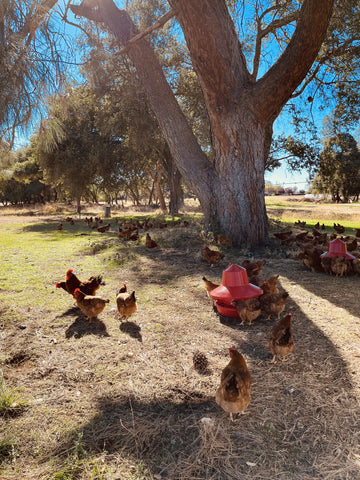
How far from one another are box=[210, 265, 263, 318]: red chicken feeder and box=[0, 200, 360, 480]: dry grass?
16cm

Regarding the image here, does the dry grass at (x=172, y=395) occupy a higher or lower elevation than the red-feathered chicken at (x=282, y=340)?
lower

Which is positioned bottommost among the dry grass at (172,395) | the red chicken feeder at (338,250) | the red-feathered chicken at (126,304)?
the dry grass at (172,395)

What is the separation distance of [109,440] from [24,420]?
0.65 metres

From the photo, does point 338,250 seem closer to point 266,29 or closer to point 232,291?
point 232,291

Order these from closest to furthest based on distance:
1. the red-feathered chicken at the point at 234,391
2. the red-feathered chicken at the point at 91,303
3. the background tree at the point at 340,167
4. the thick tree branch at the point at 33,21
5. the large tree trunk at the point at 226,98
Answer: the red-feathered chicken at the point at 234,391 < the red-feathered chicken at the point at 91,303 < the thick tree branch at the point at 33,21 < the large tree trunk at the point at 226,98 < the background tree at the point at 340,167

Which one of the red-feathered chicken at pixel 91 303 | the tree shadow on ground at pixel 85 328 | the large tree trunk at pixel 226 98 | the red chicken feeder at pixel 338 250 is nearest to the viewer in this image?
the tree shadow on ground at pixel 85 328

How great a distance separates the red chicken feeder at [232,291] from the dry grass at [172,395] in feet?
0.53

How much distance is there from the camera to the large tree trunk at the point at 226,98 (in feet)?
20.0

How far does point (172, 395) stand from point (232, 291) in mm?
1577

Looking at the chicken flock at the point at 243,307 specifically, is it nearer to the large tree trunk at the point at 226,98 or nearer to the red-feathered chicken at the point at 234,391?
the red-feathered chicken at the point at 234,391

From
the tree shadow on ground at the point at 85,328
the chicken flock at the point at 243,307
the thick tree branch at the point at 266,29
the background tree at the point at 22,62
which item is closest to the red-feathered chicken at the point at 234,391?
the chicken flock at the point at 243,307

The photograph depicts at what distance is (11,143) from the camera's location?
13.1 ft

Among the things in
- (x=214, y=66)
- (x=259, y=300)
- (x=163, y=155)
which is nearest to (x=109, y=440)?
(x=259, y=300)

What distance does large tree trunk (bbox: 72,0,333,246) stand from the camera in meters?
6.08
